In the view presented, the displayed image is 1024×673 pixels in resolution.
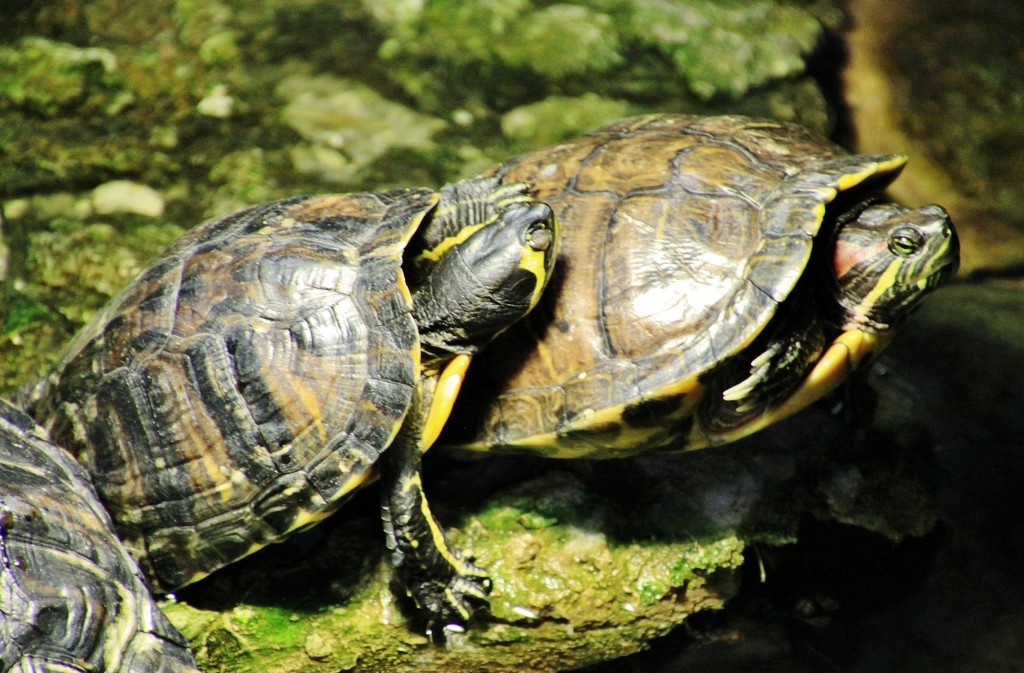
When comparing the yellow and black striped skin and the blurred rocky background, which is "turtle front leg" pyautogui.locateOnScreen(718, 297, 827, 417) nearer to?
the blurred rocky background

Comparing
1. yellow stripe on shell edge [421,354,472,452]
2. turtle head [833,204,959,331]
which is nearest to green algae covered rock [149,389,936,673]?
yellow stripe on shell edge [421,354,472,452]

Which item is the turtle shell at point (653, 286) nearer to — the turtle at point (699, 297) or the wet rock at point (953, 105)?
the turtle at point (699, 297)

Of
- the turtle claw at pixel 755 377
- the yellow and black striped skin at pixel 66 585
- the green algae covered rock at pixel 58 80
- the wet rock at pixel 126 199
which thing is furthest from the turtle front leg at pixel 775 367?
the green algae covered rock at pixel 58 80

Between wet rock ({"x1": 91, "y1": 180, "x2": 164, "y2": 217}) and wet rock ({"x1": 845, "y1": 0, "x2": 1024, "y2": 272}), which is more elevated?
Answer: wet rock ({"x1": 845, "y1": 0, "x2": 1024, "y2": 272})

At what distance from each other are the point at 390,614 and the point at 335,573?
→ 29cm

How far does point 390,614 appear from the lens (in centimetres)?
384

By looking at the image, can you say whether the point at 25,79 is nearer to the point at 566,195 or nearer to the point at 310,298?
the point at 310,298

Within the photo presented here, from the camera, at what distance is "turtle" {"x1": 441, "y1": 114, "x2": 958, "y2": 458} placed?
357cm

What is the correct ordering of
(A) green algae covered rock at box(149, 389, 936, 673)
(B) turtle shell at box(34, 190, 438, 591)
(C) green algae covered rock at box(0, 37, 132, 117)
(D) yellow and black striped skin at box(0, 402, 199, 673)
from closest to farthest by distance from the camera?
(D) yellow and black striped skin at box(0, 402, 199, 673), (B) turtle shell at box(34, 190, 438, 591), (A) green algae covered rock at box(149, 389, 936, 673), (C) green algae covered rock at box(0, 37, 132, 117)

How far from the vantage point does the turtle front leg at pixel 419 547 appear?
11.9ft

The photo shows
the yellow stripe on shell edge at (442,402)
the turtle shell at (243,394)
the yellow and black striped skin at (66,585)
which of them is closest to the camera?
the yellow and black striped skin at (66,585)

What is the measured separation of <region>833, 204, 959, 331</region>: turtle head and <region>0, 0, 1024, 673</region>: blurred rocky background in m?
0.69

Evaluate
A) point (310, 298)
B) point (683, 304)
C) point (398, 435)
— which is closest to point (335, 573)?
point (398, 435)

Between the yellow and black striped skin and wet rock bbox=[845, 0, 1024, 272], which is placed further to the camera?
wet rock bbox=[845, 0, 1024, 272]
